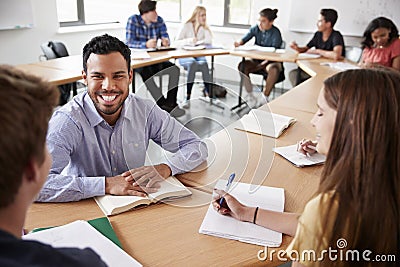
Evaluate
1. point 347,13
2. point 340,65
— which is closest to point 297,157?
point 340,65

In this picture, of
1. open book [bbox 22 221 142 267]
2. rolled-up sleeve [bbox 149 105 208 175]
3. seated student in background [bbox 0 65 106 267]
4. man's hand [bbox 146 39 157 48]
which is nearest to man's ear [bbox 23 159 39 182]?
seated student in background [bbox 0 65 106 267]

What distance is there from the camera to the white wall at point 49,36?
4.72 metres

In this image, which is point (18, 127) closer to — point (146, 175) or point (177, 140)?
point (146, 175)

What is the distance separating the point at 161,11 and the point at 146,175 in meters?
5.53

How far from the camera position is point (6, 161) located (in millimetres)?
545

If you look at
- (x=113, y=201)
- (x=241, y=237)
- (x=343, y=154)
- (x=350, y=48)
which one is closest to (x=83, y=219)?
(x=113, y=201)

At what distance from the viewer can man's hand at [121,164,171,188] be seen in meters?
1.41

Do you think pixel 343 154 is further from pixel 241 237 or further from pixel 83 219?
pixel 83 219

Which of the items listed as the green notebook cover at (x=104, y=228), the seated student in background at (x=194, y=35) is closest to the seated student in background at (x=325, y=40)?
the seated student in background at (x=194, y=35)

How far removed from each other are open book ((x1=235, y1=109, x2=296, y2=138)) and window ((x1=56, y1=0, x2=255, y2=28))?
143 inches

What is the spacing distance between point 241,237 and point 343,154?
0.39 metres

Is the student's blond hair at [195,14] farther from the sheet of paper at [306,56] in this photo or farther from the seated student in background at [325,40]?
the sheet of paper at [306,56]

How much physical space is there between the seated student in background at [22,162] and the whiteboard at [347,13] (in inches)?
202

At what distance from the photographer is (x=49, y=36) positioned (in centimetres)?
516
